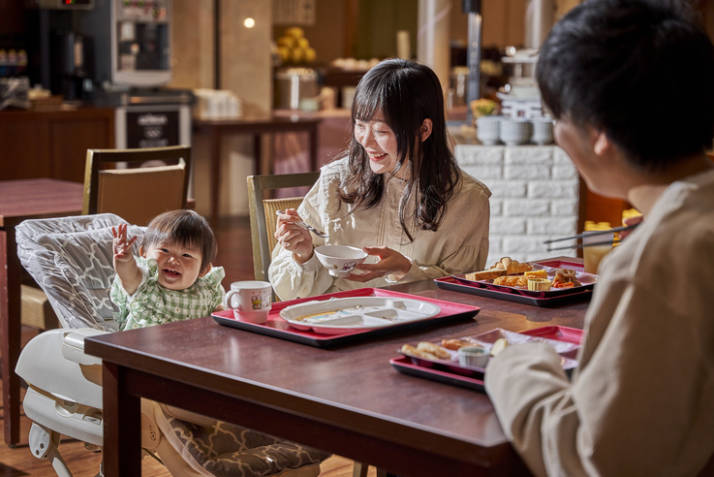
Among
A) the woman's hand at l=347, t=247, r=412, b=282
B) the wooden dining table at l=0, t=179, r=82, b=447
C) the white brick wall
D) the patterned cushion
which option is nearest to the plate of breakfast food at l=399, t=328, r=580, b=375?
the patterned cushion

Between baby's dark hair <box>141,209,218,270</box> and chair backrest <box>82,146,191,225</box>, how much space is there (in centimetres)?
103

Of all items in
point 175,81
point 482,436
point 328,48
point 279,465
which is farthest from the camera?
point 328,48

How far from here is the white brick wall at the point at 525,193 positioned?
4973 millimetres

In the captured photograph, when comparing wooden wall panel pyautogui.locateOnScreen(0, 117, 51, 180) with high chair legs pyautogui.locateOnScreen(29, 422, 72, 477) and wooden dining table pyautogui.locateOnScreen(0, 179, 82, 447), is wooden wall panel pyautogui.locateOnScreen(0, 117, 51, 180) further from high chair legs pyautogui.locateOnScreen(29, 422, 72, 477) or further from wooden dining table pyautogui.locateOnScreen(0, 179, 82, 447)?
high chair legs pyautogui.locateOnScreen(29, 422, 72, 477)

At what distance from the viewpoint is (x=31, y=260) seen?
2393mm

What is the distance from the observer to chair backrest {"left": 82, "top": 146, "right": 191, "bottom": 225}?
131 inches

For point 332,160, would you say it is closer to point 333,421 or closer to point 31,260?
point 31,260

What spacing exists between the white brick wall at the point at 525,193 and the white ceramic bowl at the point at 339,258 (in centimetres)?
298

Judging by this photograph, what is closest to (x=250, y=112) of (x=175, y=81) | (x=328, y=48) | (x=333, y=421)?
(x=175, y=81)

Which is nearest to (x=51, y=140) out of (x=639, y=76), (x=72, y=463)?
(x=72, y=463)

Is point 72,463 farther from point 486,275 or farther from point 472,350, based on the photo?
point 472,350

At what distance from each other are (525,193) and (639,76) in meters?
3.94

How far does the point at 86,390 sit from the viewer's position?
2.15 metres

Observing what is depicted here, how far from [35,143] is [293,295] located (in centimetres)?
497
